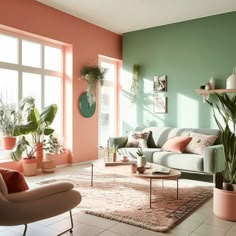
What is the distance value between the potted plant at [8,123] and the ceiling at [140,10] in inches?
79.3

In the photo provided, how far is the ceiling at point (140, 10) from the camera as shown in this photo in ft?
15.8

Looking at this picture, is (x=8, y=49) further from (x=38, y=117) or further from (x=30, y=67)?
(x=38, y=117)

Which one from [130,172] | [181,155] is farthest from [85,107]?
[130,172]

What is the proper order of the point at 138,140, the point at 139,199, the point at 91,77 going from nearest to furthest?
the point at 139,199 < the point at 138,140 < the point at 91,77

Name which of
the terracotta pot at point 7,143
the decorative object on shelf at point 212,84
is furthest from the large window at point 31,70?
the decorative object on shelf at point 212,84

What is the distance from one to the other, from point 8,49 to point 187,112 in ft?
12.0

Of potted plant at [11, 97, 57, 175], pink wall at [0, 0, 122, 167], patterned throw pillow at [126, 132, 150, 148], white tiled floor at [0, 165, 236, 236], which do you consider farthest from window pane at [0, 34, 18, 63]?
white tiled floor at [0, 165, 236, 236]

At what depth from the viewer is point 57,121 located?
5781 mm

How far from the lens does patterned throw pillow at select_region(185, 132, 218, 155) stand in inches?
182

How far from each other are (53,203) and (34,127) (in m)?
2.56

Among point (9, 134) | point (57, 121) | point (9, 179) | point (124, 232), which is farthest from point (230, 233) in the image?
point (57, 121)

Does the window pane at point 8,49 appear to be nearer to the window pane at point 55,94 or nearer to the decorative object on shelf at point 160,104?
the window pane at point 55,94

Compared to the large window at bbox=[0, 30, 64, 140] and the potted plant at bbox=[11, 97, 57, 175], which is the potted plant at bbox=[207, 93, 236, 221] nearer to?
the potted plant at bbox=[11, 97, 57, 175]

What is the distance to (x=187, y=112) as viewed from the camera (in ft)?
18.7
